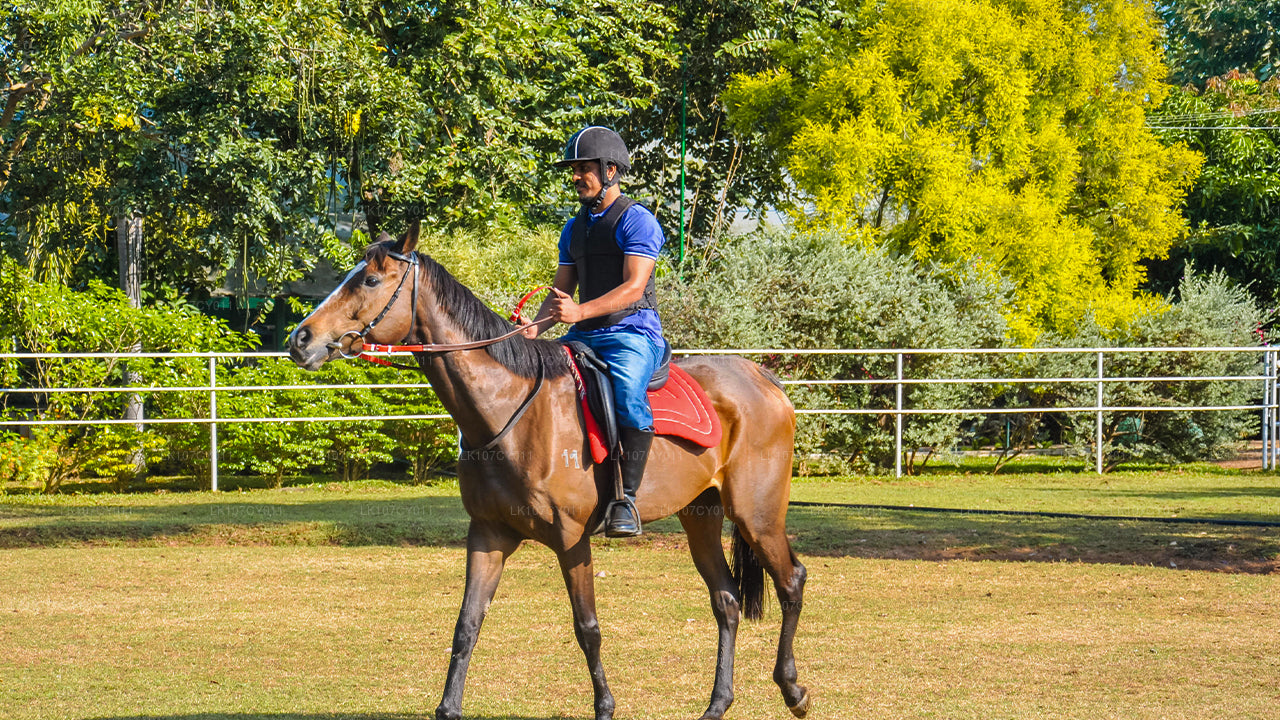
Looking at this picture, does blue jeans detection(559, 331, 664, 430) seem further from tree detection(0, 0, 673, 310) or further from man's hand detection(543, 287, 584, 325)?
tree detection(0, 0, 673, 310)

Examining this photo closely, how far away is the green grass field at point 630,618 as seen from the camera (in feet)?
19.0

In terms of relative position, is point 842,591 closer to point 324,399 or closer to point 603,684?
point 603,684

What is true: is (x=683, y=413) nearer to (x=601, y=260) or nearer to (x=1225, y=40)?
(x=601, y=260)

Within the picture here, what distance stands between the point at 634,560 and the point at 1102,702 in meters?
5.28

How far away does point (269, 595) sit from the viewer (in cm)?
866

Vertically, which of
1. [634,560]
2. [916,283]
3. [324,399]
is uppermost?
[916,283]

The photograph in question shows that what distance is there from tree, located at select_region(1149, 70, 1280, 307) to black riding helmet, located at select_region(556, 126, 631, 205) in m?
23.1

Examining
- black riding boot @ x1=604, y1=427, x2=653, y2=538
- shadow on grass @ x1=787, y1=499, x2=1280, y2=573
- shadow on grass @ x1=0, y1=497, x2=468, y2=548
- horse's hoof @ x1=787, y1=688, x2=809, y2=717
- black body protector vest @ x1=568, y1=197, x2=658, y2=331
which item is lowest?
shadow on grass @ x1=0, y1=497, x2=468, y2=548

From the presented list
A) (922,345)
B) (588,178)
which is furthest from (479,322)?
(922,345)

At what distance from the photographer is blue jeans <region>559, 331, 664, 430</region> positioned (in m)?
5.34

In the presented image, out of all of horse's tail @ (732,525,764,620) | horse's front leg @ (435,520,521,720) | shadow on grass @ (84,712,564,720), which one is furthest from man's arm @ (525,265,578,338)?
shadow on grass @ (84,712,564,720)

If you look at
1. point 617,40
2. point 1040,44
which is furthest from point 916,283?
point 617,40

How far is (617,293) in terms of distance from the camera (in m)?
5.24

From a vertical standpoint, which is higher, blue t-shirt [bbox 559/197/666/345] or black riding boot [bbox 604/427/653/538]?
blue t-shirt [bbox 559/197/666/345]
